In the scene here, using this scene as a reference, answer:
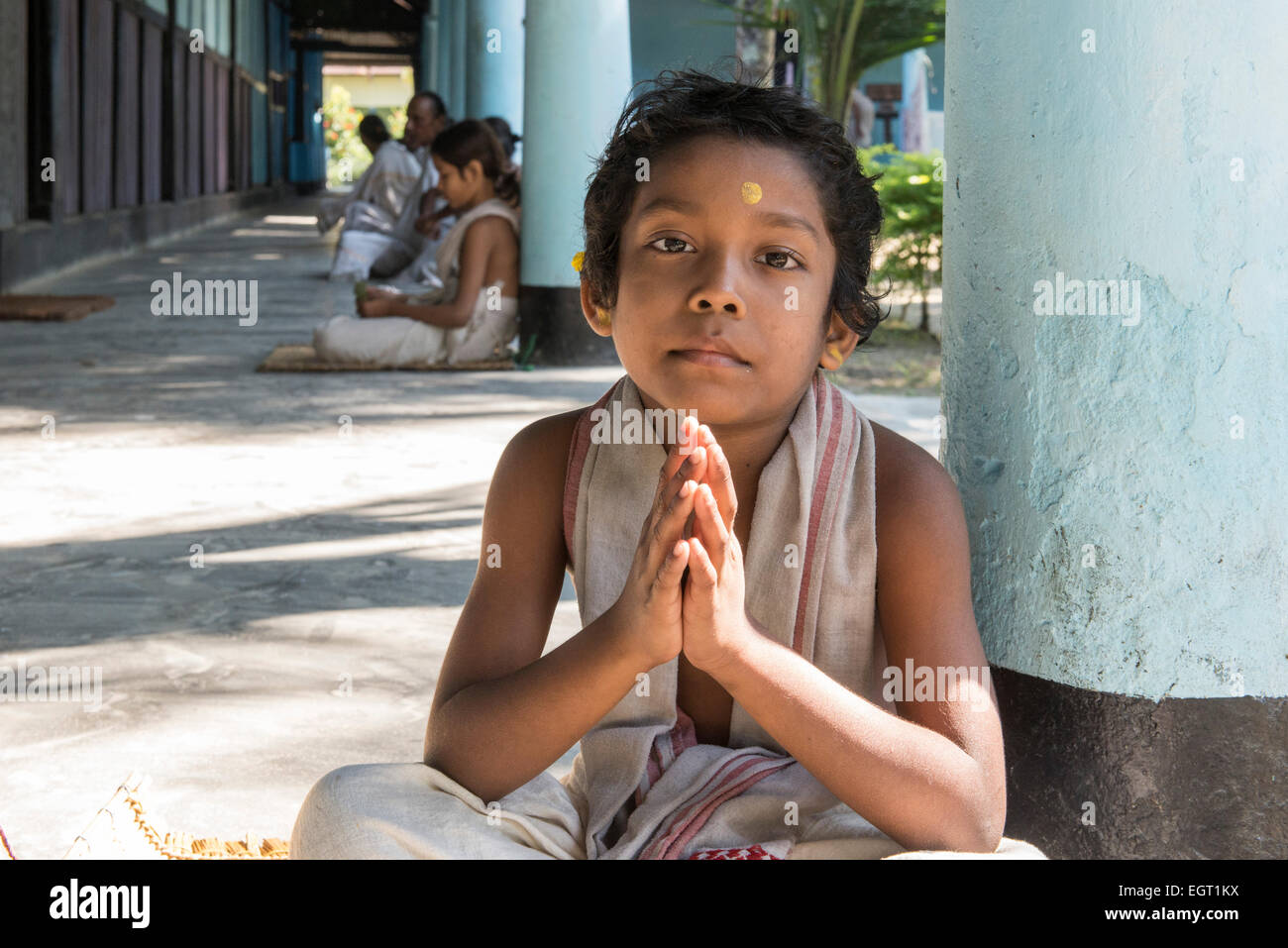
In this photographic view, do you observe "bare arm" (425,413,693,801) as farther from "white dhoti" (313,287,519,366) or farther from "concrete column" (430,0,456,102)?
"concrete column" (430,0,456,102)

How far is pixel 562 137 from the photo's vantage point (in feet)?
26.3

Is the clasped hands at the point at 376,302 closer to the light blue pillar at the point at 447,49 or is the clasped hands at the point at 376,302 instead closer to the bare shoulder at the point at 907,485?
the bare shoulder at the point at 907,485

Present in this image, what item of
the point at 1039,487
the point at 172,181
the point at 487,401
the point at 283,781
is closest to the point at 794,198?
the point at 1039,487

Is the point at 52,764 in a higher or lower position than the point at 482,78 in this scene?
lower

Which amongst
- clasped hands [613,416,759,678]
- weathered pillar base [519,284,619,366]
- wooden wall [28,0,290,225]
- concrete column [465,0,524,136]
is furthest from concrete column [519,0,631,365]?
clasped hands [613,416,759,678]

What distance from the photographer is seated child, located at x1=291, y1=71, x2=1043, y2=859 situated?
5.36 ft

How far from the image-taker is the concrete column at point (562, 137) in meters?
7.92

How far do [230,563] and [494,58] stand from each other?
10408 mm

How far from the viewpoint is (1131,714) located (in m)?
1.88

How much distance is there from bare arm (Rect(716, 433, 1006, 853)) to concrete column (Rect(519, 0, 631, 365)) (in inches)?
240
